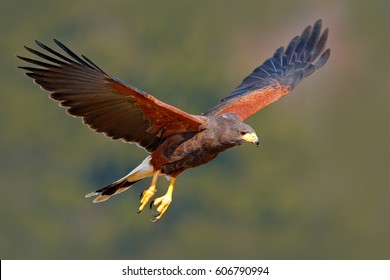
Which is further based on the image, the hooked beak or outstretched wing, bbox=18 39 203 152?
the hooked beak

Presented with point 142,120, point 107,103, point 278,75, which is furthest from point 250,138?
point 278,75

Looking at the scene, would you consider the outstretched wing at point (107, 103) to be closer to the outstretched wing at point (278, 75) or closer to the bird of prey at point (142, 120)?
the bird of prey at point (142, 120)

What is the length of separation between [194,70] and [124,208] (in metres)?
7.20

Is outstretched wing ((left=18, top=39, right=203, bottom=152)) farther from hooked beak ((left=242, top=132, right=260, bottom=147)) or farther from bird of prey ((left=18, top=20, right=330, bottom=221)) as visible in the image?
hooked beak ((left=242, top=132, right=260, bottom=147))

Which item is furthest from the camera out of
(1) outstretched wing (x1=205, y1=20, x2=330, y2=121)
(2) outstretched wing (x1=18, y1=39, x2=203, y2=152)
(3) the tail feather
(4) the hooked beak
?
(1) outstretched wing (x1=205, y1=20, x2=330, y2=121)

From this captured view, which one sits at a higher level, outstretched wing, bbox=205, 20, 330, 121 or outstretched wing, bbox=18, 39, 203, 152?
outstretched wing, bbox=205, 20, 330, 121

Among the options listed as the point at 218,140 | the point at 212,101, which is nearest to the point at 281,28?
the point at 212,101

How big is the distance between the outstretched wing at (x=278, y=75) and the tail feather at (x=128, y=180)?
3.37ft

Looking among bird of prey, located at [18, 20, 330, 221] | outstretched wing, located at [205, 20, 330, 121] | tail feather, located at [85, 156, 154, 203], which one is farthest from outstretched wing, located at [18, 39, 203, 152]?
outstretched wing, located at [205, 20, 330, 121]

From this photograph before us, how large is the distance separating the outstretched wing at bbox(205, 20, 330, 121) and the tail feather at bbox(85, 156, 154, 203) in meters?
1.03

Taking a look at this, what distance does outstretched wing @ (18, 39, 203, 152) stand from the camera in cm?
934

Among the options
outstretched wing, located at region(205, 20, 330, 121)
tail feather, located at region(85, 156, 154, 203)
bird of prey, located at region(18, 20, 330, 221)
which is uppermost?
outstretched wing, located at region(205, 20, 330, 121)

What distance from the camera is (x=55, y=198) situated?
31.0 m

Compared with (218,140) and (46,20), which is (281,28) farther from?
(218,140)
